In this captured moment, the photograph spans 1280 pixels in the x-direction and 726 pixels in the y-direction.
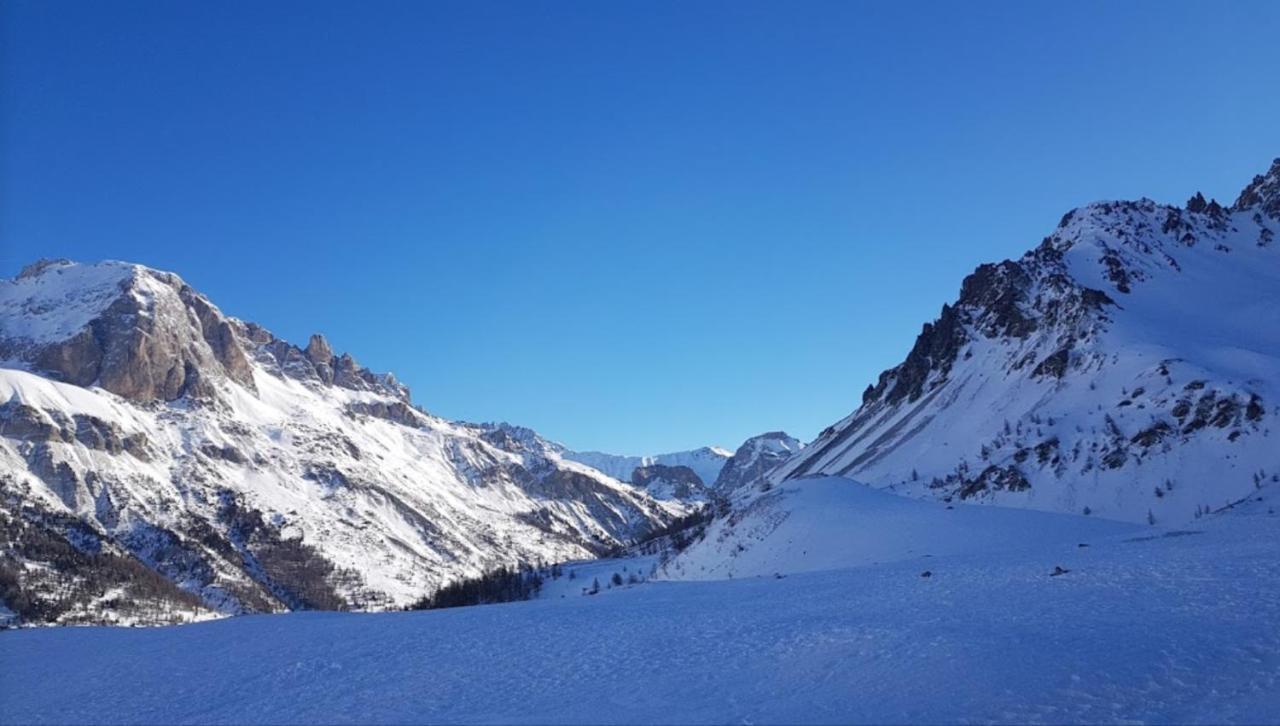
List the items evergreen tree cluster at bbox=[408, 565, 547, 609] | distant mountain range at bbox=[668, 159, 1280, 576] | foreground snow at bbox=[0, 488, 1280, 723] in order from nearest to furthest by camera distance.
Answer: foreground snow at bbox=[0, 488, 1280, 723] < distant mountain range at bbox=[668, 159, 1280, 576] < evergreen tree cluster at bbox=[408, 565, 547, 609]

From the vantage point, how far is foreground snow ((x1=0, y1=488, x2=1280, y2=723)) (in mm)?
15664

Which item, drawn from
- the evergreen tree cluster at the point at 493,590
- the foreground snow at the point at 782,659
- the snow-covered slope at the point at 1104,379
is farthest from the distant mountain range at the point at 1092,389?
the evergreen tree cluster at the point at 493,590

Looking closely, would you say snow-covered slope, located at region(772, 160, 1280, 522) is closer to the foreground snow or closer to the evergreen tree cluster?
the foreground snow

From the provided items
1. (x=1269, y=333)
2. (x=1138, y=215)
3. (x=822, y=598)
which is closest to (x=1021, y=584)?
(x=822, y=598)

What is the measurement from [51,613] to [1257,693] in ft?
718

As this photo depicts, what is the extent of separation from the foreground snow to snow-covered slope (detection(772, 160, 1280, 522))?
1877 inches

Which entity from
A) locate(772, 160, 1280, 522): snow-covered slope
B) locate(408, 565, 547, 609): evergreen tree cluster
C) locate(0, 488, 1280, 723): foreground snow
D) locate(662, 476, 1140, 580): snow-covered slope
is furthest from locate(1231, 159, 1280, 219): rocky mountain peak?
locate(0, 488, 1280, 723): foreground snow

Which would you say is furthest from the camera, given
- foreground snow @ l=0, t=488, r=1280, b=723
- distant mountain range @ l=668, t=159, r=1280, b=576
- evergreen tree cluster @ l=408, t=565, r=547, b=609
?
evergreen tree cluster @ l=408, t=565, r=547, b=609

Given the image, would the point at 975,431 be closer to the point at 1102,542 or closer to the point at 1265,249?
the point at 1102,542

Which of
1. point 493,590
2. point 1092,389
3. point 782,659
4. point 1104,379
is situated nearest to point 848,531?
point 782,659

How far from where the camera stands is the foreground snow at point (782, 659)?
1566 cm

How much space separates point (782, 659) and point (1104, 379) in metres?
96.8

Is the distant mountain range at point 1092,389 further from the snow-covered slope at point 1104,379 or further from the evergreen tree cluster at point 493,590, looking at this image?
the evergreen tree cluster at point 493,590

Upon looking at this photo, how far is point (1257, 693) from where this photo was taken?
1483cm
